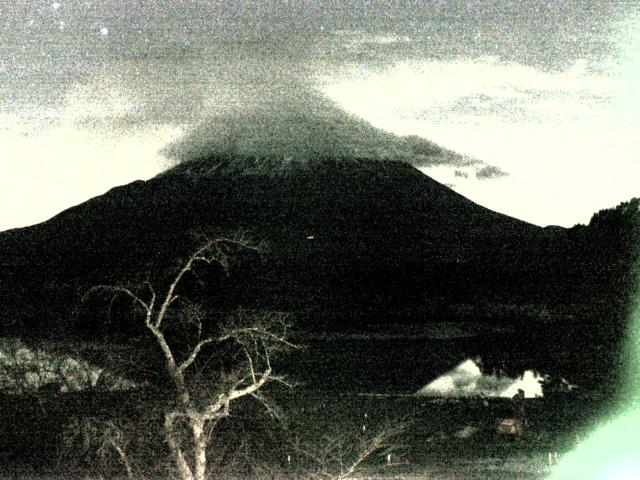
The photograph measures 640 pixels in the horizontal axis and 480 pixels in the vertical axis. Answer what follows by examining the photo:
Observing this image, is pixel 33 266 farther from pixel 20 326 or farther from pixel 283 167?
pixel 283 167

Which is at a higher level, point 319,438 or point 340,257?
point 340,257

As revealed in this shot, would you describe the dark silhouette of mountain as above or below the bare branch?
above

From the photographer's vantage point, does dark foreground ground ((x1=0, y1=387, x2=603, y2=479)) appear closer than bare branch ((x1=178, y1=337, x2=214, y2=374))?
No

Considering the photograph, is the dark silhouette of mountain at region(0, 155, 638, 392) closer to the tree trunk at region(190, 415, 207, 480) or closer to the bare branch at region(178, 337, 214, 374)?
the bare branch at region(178, 337, 214, 374)

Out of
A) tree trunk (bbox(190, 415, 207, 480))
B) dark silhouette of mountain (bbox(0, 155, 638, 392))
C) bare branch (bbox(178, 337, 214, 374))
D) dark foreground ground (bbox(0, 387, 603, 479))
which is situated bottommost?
dark foreground ground (bbox(0, 387, 603, 479))

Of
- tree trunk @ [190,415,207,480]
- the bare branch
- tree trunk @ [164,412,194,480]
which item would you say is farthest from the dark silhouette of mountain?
tree trunk @ [190,415,207,480]

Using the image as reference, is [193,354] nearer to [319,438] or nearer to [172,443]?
[172,443]

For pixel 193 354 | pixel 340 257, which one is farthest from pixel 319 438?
pixel 340 257

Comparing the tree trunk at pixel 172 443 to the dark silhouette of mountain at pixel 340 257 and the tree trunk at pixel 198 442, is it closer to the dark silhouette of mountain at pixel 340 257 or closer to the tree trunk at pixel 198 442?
the tree trunk at pixel 198 442
